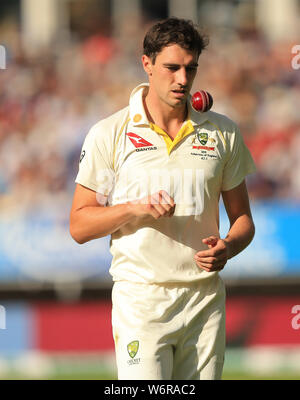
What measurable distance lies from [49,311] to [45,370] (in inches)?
33.7

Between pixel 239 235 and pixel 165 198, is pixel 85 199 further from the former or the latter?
pixel 239 235

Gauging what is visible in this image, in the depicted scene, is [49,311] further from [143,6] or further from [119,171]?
[143,6]

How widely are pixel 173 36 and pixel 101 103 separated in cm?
649

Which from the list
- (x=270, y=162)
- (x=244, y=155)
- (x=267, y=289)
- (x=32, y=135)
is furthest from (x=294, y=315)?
(x=244, y=155)

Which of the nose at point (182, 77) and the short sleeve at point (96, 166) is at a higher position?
the nose at point (182, 77)

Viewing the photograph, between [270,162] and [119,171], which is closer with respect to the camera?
[119,171]

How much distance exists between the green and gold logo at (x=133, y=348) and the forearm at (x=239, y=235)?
0.55 metres

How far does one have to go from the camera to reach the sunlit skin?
3.36 meters

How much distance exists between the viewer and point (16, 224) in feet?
28.4

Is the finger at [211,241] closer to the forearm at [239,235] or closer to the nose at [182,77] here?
the forearm at [239,235]

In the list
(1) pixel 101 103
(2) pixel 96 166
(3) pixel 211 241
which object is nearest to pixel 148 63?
(2) pixel 96 166

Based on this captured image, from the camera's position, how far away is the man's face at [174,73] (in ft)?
11.0

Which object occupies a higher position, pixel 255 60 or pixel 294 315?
pixel 255 60

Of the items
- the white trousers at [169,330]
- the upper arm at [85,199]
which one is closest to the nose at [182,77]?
the upper arm at [85,199]
